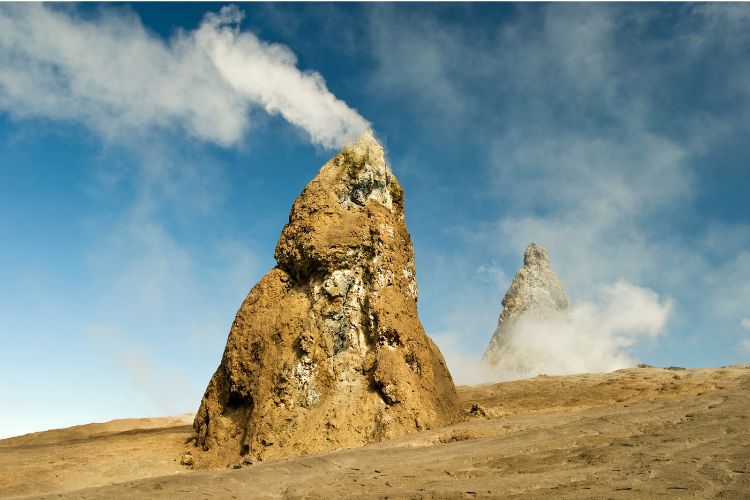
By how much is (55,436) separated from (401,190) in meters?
19.5

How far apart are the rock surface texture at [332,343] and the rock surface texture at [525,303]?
6097cm

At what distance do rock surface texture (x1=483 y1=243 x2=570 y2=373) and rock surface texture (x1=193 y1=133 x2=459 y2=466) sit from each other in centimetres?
6097

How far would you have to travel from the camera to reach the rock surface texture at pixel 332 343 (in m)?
15.0

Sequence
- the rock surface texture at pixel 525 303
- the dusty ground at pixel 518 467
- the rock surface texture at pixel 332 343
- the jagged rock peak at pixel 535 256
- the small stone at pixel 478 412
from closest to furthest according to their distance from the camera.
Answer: the dusty ground at pixel 518 467 < the rock surface texture at pixel 332 343 < the small stone at pixel 478 412 < the rock surface texture at pixel 525 303 < the jagged rock peak at pixel 535 256

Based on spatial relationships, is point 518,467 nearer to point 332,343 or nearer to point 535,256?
point 332,343

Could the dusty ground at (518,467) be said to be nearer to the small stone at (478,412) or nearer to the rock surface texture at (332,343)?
the rock surface texture at (332,343)

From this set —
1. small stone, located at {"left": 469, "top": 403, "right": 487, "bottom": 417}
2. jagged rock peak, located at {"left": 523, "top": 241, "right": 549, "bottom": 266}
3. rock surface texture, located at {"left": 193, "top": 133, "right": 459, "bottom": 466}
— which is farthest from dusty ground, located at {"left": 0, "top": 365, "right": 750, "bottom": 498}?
jagged rock peak, located at {"left": 523, "top": 241, "right": 549, "bottom": 266}

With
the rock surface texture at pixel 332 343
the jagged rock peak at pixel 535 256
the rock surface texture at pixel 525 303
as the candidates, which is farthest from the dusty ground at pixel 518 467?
the jagged rock peak at pixel 535 256

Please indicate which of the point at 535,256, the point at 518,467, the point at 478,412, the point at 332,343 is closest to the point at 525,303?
the point at 535,256

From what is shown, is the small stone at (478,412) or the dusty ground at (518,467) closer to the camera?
the dusty ground at (518,467)

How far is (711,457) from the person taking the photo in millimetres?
8484

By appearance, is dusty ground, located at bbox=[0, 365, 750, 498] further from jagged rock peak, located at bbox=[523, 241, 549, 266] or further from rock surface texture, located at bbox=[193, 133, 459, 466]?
jagged rock peak, located at bbox=[523, 241, 549, 266]

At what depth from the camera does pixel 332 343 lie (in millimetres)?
16453

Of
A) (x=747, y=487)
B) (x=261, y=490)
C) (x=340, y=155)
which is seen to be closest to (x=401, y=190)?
(x=340, y=155)
